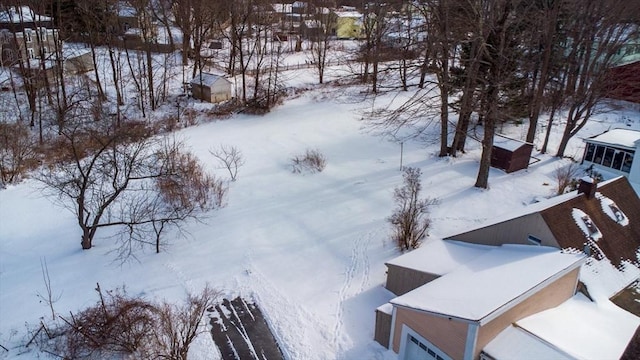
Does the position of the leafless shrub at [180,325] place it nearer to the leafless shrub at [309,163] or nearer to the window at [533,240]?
the window at [533,240]

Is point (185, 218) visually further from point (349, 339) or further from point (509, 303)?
point (509, 303)

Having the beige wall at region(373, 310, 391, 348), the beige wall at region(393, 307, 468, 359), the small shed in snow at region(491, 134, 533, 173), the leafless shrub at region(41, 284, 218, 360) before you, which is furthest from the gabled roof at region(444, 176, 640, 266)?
the leafless shrub at region(41, 284, 218, 360)

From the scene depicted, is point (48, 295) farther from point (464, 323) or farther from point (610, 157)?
point (610, 157)

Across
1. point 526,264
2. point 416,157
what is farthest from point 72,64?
point 526,264

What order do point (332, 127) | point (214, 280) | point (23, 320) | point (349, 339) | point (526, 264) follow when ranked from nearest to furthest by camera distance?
1. point (526, 264)
2. point (349, 339)
3. point (23, 320)
4. point (214, 280)
5. point (332, 127)

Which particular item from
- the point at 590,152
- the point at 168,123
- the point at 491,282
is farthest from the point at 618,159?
the point at 168,123
